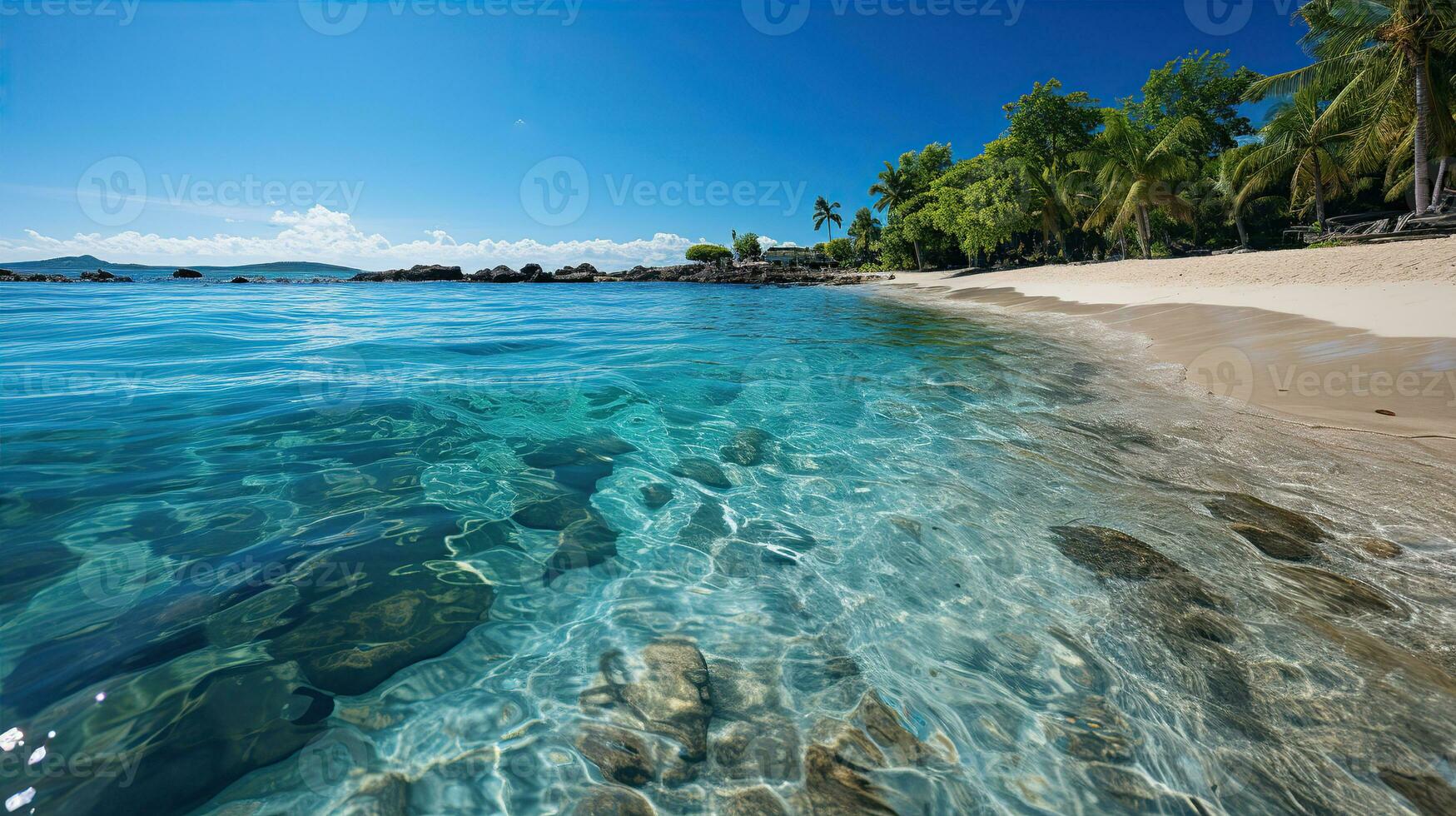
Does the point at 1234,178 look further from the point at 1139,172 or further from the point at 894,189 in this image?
the point at 894,189

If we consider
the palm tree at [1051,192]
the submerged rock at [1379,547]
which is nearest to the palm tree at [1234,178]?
the palm tree at [1051,192]

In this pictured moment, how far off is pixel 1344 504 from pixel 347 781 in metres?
6.79

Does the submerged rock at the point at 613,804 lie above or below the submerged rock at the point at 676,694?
below

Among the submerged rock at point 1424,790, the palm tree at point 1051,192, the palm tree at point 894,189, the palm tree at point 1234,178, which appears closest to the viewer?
the submerged rock at point 1424,790

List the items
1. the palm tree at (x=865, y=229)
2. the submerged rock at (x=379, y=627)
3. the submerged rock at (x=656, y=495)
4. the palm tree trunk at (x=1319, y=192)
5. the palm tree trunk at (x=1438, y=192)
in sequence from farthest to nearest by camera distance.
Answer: the palm tree at (x=865, y=229) < the palm tree trunk at (x=1319, y=192) < the palm tree trunk at (x=1438, y=192) < the submerged rock at (x=656, y=495) < the submerged rock at (x=379, y=627)

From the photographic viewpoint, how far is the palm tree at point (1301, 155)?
26578mm

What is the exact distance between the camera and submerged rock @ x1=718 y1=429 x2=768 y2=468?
18.6ft

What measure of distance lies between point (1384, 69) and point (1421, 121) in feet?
12.4

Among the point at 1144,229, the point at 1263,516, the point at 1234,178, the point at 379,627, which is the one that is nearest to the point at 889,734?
the point at 379,627

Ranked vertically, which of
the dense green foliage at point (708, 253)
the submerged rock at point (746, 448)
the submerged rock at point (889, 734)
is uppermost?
the dense green foliage at point (708, 253)

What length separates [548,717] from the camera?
2.40 m

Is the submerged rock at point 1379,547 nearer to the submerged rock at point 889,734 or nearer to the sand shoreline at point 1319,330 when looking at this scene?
the sand shoreline at point 1319,330

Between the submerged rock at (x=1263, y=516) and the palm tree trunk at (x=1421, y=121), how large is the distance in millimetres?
27164

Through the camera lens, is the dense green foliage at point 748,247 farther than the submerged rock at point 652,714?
Yes
